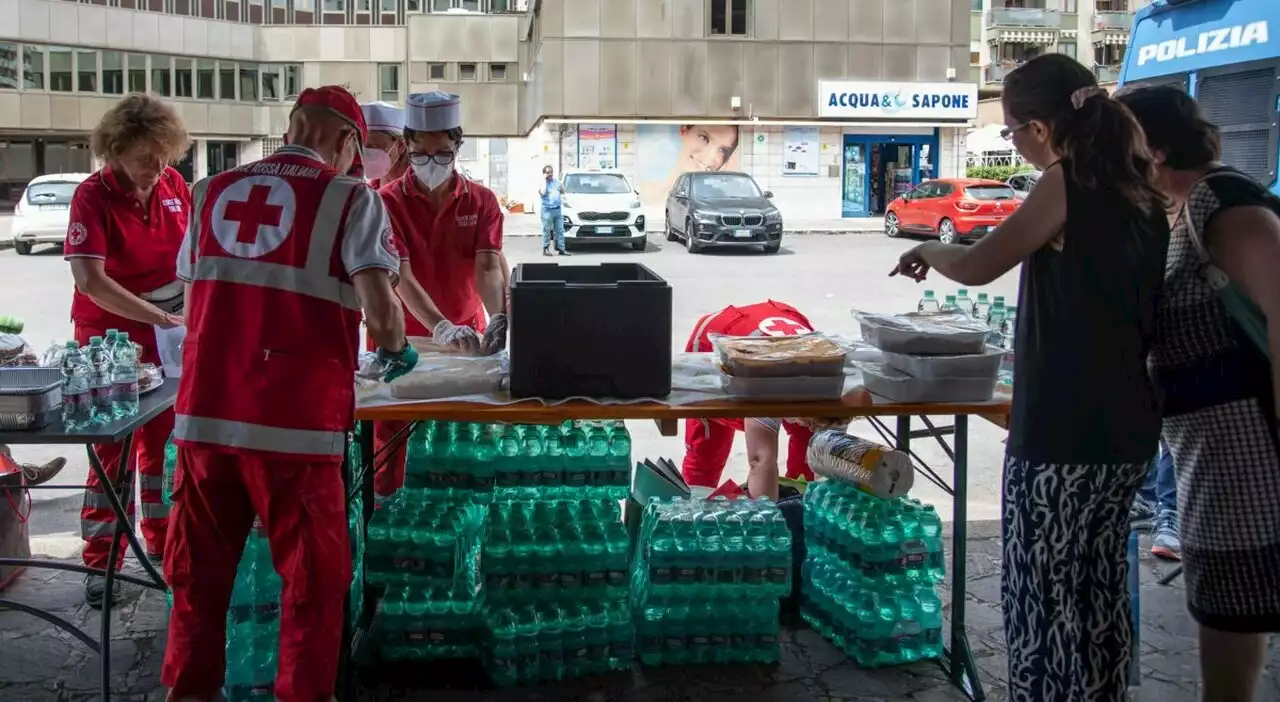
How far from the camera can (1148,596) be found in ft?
16.0

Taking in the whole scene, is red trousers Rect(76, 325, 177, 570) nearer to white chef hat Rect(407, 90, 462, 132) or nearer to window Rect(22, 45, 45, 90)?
white chef hat Rect(407, 90, 462, 132)

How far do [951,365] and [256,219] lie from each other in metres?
2.13

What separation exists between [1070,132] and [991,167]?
39262 mm

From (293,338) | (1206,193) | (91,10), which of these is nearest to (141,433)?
(293,338)

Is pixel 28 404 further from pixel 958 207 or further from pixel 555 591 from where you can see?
pixel 958 207

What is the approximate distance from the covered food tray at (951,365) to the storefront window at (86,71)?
147 feet

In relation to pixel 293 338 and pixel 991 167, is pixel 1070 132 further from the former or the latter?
pixel 991 167

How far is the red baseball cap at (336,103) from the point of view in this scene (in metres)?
3.19

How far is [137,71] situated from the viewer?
43.2 meters

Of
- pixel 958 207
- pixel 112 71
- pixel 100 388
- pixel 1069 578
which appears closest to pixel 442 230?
pixel 100 388

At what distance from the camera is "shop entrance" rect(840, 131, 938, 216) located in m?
33.1

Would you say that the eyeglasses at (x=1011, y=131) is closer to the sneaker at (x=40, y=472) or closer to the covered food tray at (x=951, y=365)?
the covered food tray at (x=951, y=365)

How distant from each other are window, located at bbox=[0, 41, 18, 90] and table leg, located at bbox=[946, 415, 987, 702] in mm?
43933

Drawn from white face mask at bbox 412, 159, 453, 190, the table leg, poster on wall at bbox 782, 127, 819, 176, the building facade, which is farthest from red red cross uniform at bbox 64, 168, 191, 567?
poster on wall at bbox 782, 127, 819, 176
